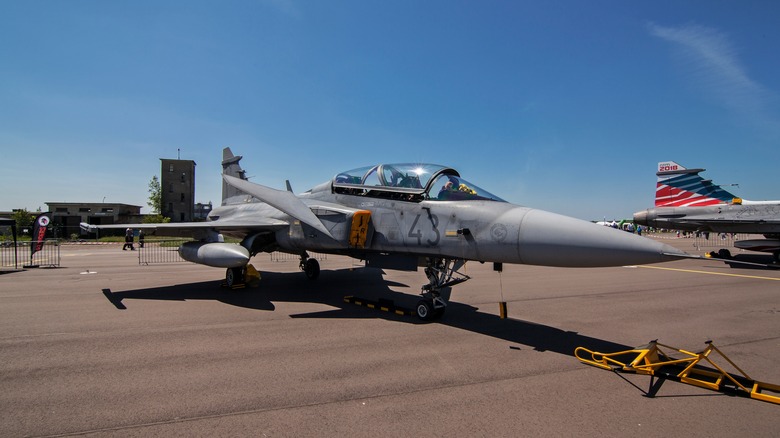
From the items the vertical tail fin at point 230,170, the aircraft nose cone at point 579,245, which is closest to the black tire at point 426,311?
the aircraft nose cone at point 579,245

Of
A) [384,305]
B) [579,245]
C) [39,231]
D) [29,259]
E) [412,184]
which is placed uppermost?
[412,184]

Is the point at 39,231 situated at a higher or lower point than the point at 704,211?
lower

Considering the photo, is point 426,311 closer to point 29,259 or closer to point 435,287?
point 435,287

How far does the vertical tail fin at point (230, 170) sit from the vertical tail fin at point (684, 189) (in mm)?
21840

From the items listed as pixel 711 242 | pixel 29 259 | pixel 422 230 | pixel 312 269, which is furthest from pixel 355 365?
pixel 711 242

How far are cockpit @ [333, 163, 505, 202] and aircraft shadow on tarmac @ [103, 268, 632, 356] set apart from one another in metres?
2.01

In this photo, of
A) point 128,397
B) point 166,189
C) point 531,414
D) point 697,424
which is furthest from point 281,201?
point 166,189

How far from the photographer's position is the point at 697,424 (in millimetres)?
3070

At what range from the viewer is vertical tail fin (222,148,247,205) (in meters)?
14.1

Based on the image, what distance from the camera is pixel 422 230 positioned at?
6172 mm

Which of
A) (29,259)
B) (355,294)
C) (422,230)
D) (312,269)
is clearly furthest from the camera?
(29,259)

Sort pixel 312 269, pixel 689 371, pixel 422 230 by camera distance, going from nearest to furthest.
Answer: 1. pixel 689 371
2. pixel 422 230
3. pixel 312 269

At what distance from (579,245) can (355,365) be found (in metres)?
2.85

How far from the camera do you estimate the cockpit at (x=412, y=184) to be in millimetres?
6102
